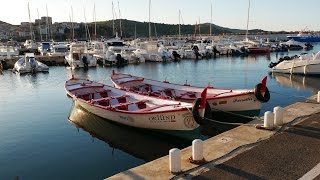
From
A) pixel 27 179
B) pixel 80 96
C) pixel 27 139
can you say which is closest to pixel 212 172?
pixel 27 179

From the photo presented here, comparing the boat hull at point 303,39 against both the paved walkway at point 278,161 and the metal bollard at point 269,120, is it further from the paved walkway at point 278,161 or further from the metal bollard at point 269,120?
the paved walkway at point 278,161

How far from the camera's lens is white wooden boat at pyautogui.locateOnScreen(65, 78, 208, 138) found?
14.7m

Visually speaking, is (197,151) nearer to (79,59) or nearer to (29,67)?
(29,67)

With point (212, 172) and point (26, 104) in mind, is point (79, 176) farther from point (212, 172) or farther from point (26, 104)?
point (26, 104)

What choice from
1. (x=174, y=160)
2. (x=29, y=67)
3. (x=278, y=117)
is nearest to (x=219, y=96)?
(x=278, y=117)

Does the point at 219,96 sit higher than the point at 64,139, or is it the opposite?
the point at 219,96

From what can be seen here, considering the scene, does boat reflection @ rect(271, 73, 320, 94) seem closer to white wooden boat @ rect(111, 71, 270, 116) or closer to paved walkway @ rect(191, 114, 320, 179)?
white wooden boat @ rect(111, 71, 270, 116)

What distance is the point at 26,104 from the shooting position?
85.9 ft

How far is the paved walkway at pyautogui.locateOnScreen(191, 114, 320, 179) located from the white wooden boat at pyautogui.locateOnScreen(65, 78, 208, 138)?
12.3 ft

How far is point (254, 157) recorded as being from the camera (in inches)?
395

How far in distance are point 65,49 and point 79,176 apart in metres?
53.7

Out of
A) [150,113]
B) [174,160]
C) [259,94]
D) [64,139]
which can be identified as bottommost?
[64,139]

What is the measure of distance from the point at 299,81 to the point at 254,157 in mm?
26127

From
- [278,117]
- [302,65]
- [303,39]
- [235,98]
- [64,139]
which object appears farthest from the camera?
[303,39]
